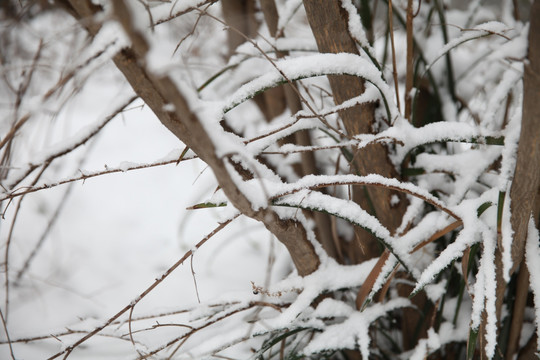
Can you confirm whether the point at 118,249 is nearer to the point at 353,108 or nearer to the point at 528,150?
the point at 353,108

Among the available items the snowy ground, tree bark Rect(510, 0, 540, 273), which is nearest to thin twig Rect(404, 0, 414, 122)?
tree bark Rect(510, 0, 540, 273)

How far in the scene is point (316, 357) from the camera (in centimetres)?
56

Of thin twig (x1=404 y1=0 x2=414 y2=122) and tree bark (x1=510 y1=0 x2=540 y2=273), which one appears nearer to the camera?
tree bark (x1=510 y1=0 x2=540 y2=273)

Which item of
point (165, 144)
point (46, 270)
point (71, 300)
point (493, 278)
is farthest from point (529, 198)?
point (165, 144)

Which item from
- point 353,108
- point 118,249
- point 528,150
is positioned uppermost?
point 118,249

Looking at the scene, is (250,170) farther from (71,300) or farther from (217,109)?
(71,300)

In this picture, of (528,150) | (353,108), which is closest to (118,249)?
(353,108)

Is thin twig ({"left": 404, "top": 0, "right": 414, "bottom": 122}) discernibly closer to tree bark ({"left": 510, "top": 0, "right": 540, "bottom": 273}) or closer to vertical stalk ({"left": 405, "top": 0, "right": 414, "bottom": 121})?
vertical stalk ({"left": 405, "top": 0, "right": 414, "bottom": 121})

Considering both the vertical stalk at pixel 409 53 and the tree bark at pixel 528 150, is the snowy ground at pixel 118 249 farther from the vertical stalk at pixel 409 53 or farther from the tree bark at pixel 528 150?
the tree bark at pixel 528 150

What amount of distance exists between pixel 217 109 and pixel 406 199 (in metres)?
0.32

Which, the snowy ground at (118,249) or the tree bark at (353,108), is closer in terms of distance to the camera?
the tree bark at (353,108)

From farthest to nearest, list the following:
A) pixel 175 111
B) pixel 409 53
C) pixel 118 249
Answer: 1. pixel 118 249
2. pixel 409 53
3. pixel 175 111

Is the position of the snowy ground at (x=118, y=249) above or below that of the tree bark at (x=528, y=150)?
above

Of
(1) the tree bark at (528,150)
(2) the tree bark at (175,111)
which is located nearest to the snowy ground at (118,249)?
(2) the tree bark at (175,111)
